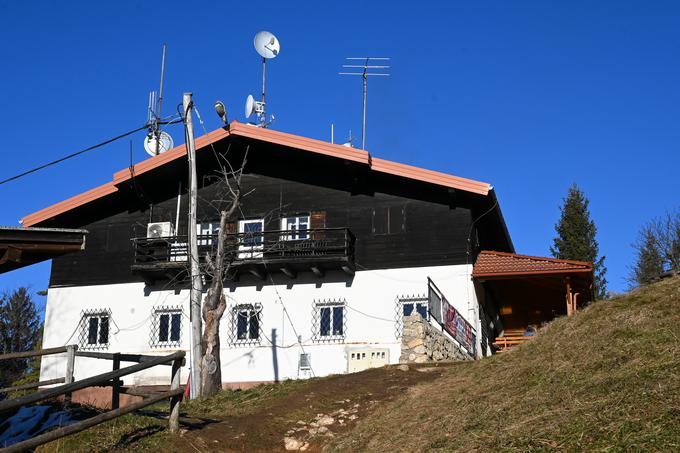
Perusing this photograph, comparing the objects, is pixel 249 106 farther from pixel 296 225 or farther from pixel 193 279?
pixel 193 279

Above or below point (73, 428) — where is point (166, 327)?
above

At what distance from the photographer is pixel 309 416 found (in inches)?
602

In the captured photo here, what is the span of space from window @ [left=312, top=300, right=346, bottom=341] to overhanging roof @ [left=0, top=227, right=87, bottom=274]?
534 inches

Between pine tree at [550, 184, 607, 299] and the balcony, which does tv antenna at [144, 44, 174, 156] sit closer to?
the balcony

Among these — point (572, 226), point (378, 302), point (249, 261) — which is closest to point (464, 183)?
point (378, 302)

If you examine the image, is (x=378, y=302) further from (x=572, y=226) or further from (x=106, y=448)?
(x=572, y=226)

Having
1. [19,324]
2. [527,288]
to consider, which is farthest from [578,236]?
[19,324]

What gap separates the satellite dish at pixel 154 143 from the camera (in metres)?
30.8

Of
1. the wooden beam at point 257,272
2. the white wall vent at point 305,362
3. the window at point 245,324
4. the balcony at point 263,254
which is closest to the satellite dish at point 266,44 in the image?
the balcony at point 263,254

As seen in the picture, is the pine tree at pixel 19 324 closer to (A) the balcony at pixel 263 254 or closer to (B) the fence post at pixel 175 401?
(A) the balcony at pixel 263 254

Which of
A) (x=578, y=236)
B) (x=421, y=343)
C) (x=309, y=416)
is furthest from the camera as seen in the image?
(x=578, y=236)

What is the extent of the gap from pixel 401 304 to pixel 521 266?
4073 millimetres

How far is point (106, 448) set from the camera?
11719mm

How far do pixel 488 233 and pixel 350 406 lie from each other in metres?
15.4
